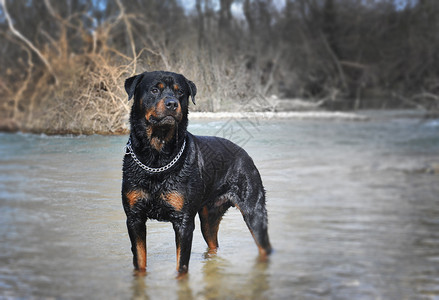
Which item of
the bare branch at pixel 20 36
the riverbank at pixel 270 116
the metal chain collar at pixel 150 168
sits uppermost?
the bare branch at pixel 20 36

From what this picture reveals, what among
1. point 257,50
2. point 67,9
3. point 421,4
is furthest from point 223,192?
point 67,9

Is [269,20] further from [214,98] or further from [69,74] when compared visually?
[214,98]

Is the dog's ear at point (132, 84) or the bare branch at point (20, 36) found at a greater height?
the bare branch at point (20, 36)

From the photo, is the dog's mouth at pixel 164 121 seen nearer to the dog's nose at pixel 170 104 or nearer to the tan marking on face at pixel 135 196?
the dog's nose at pixel 170 104

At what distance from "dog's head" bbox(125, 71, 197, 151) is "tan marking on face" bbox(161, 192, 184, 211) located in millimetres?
200

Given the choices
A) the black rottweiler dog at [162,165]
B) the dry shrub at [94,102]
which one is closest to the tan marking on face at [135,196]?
the black rottweiler dog at [162,165]

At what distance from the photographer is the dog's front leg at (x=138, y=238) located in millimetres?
2154

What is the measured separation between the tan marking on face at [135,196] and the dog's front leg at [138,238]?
2.7 inches

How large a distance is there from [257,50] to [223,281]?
3.60 m

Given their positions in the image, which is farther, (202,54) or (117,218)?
(202,54)

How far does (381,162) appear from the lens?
4539mm

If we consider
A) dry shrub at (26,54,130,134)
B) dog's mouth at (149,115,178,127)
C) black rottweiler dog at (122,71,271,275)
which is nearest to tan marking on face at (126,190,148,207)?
black rottweiler dog at (122,71,271,275)

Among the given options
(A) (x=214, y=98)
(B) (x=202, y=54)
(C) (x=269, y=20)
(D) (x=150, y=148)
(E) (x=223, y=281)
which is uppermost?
(C) (x=269, y=20)

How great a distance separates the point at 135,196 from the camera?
2.12 meters
